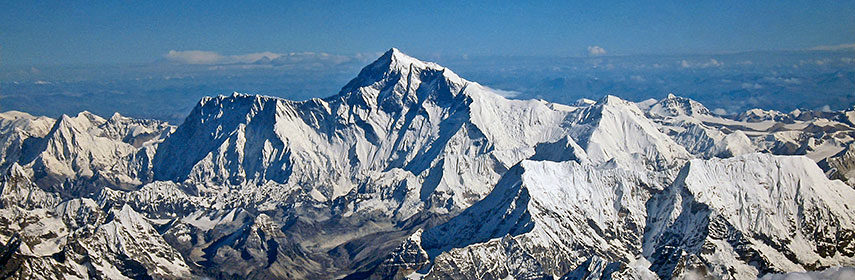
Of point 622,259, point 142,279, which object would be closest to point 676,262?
point 622,259

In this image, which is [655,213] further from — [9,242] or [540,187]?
[9,242]

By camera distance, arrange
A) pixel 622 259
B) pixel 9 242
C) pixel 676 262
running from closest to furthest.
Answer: pixel 676 262
pixel 622 259
pixel 9 242

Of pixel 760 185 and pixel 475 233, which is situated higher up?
pixel 760 185

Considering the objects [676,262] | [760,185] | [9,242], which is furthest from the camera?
[9,242]

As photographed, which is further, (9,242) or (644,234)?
(9,242)

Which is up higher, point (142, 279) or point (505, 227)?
point (505, 227)

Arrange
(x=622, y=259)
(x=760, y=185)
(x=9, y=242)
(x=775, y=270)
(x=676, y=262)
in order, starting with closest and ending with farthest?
(x=676, y=262), (x=775, y=270), (x=622, y=259), (x=760, y=185), (x=9, y=242)

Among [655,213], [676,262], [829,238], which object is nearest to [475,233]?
[655,213]

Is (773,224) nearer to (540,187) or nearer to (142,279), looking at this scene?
(540,187)

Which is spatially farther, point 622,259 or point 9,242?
point 9,242
